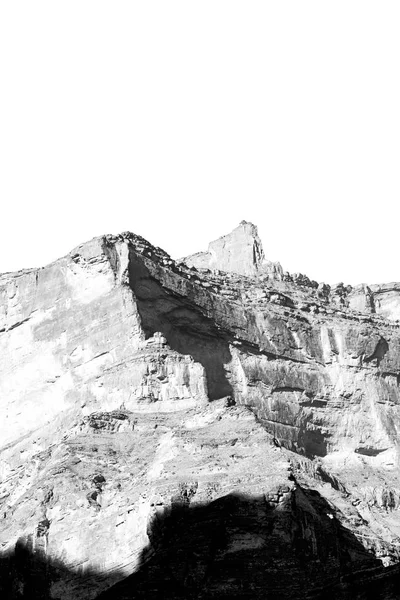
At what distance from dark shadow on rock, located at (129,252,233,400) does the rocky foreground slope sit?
0.51 feet

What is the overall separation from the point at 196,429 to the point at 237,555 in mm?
17496

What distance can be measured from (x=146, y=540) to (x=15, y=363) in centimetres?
4372

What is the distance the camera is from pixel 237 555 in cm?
10488

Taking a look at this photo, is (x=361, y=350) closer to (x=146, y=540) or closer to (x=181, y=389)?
(x=181, y=389)

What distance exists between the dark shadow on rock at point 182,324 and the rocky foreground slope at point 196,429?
0.16 m

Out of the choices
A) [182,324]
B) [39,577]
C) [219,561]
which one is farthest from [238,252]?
[219,561]

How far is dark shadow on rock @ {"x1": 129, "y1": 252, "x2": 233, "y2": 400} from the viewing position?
480 ft

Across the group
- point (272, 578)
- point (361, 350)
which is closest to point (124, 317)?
point (361, 350)

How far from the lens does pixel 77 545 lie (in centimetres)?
11188

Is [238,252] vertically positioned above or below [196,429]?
above

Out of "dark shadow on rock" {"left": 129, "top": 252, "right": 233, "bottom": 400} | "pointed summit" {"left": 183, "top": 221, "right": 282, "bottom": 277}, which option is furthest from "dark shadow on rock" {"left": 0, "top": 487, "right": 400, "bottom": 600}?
"pointed summit" {"left": 183, "top": 221, "right": 282, "bottom": 277}

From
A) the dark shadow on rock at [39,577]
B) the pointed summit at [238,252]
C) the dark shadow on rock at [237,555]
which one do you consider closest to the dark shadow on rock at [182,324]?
the pointed summit at [238,252]

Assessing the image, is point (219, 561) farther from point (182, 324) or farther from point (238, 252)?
point (238, 252)

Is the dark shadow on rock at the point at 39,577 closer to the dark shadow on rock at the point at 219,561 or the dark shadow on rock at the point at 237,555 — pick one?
the dark shadow on rock at the point at 219,561
